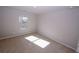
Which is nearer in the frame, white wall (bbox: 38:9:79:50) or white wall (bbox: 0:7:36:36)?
white wall (bbox: 38:9:79:50)

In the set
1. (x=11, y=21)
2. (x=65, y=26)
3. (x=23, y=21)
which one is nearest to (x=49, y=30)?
(x=65, y=26)

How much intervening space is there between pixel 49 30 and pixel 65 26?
1.18 meters

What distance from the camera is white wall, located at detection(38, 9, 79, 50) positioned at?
2.41 m

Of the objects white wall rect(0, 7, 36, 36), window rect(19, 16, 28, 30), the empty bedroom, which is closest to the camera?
the empty bedroom

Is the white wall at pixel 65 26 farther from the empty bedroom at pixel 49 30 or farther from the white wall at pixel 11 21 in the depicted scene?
the white wall at pixel 11 21

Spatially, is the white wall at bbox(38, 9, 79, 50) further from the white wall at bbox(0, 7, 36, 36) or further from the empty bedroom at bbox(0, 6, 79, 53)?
the white wall at bbox(0, 7, 36, 36)

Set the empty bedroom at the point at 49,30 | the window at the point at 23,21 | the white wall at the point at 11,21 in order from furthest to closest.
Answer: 1. the window at the point at 23,21
2. the white wall at the point at 11,21
3. the empty bedroom at the point at 49,30

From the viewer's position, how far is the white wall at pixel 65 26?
94.9 inches

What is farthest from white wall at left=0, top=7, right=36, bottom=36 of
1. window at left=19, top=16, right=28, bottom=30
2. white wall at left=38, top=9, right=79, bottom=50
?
white wall at left=38, top=9, right=79, bottom=50

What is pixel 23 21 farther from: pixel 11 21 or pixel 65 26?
pixel 65 26

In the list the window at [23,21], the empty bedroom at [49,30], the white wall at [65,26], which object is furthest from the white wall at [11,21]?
the white wall at [65,26]
